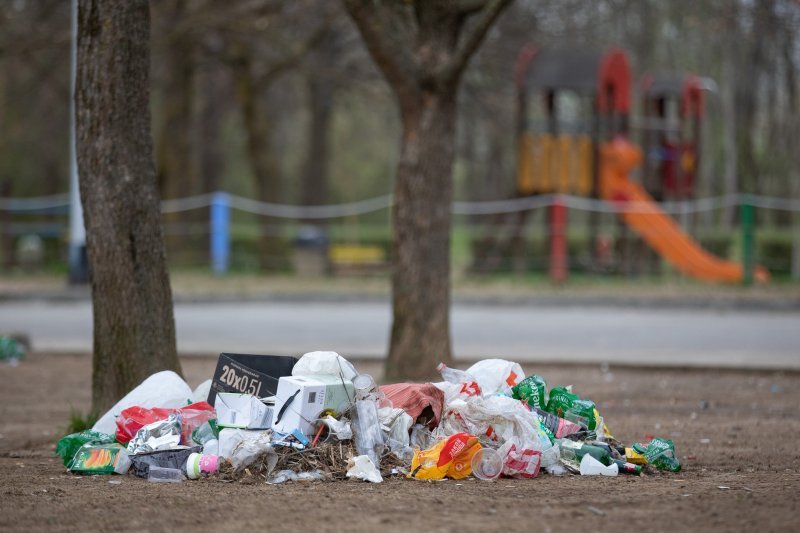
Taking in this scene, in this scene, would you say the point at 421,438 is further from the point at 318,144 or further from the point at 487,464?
the point at 318,144

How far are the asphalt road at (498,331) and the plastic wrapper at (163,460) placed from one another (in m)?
5.55

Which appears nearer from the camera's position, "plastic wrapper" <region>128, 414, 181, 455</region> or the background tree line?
"plastic wrapper" <region>128, 414, 181, 455</region>

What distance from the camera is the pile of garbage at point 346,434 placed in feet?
18.4

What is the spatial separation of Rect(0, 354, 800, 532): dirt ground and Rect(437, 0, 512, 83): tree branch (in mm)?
2994

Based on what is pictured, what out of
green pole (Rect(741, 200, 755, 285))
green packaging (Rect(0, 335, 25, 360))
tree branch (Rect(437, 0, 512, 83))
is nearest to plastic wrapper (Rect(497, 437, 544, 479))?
tree branch (Rect(437, 0, 512, 83))

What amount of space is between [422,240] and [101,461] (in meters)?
3.81

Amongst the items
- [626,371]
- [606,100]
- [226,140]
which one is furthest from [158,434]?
[226,140]

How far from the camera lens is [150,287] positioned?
7.26m

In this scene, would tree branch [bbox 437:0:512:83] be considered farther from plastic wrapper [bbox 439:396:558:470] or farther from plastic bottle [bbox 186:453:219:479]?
plastic bottle [bbox 186:453:219:479]

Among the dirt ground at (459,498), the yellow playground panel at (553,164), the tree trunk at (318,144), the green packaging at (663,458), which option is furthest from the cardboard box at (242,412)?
the tree trunk at (318,144)

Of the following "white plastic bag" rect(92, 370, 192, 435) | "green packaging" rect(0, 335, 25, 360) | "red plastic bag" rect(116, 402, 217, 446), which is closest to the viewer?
"red plastic bag" rect(116, 402, 217, 446)

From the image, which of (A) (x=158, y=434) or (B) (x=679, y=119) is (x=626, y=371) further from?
(B) (x=679, y=119)

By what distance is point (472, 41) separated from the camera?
8.66m

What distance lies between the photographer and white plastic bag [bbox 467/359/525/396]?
21.4 feet
